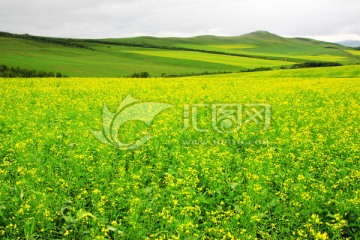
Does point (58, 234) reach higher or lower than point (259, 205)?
lower

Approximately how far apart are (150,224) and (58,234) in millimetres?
1548

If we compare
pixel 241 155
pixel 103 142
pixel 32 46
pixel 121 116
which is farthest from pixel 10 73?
pixel 32 46

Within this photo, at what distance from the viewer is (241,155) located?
886 cm

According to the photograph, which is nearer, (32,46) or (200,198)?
(200,198)

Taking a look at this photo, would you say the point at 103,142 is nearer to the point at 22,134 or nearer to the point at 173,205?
the point at 22,134

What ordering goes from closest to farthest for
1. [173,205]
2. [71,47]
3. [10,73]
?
[173,205] → [10,73] → [71,47]

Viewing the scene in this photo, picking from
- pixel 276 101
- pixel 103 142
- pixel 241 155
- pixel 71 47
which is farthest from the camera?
pixel 71 47

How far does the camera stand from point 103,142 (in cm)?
983

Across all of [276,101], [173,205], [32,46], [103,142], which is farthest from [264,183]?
[32,46]

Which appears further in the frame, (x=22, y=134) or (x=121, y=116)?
(x=121, y=116)

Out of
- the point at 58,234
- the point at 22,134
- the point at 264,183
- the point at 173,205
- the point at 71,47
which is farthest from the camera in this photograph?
the point at 71,47

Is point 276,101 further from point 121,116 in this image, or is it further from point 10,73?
point 10,73

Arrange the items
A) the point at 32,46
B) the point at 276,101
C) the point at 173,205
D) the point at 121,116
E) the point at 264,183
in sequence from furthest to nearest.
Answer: the point at 32,46, the point at 276,101, the point at 121,116, the point at 264,183, the point at 173,205

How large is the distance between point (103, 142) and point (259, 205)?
5672 millimetres
